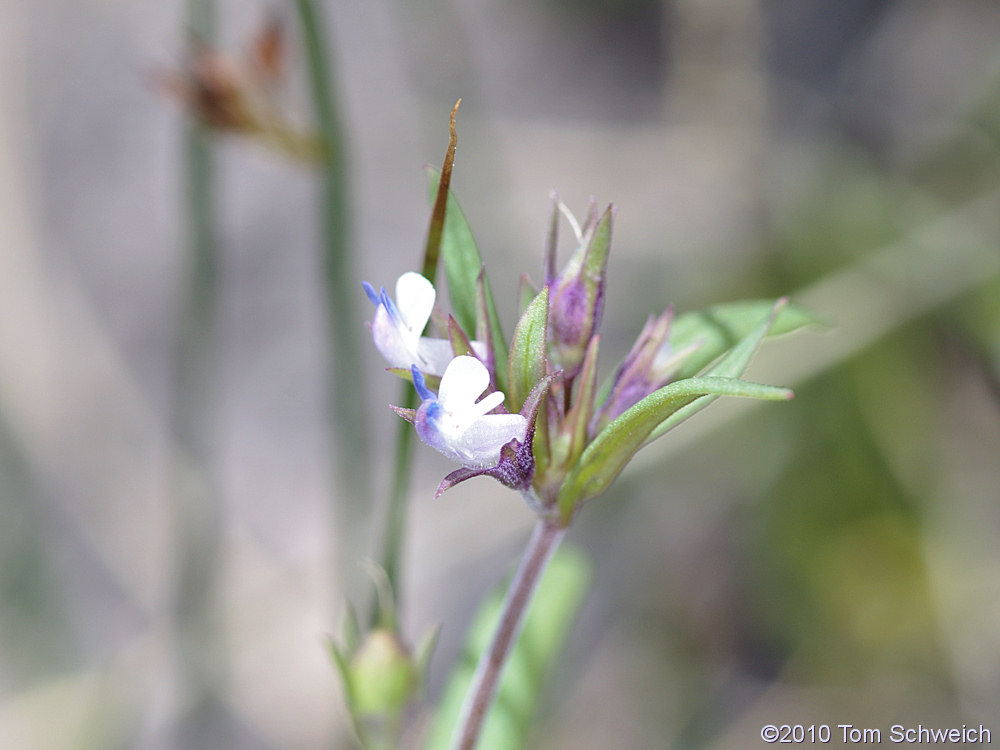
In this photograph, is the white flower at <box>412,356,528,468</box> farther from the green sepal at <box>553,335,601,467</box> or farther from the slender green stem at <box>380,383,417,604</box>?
the slender green stem at <box>380,383,417,604</box>

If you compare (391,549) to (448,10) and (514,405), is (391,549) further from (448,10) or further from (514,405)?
(448,10)

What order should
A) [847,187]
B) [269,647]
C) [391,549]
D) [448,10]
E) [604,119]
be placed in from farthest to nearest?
[604,119] → [448,10] → [847,187] → [269,647] → [391,549]

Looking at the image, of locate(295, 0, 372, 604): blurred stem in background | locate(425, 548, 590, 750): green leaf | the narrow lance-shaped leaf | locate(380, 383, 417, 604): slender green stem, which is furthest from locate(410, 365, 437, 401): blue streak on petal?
locate(295, 0, 372, 604): blurred stem in background

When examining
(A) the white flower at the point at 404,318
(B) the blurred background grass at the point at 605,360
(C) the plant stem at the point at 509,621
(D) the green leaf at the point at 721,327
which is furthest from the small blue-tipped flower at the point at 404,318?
(B) the blurred background grass at the point at 605,360

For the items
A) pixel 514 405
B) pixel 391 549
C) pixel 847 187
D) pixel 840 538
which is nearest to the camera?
pixel 514 405

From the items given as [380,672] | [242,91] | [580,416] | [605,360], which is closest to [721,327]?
[580,416]

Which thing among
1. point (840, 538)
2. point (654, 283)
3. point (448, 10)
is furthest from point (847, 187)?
point (448, 10)
